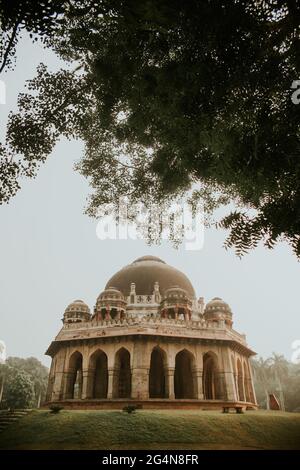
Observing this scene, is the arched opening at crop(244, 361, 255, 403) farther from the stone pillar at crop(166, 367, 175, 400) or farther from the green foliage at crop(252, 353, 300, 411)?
the green foliage at crop(252, 353, 300, 411)

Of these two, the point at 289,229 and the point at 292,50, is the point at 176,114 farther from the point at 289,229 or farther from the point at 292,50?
the point at 289,229

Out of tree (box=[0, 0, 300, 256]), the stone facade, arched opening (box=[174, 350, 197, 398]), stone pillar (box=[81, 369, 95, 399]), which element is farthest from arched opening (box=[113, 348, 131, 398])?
tree (box=[0, 0, 300, 256])

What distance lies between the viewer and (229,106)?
20.1 ft

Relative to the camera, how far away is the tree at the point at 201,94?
4820mm

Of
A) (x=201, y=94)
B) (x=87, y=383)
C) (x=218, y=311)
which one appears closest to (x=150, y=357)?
(x=87, y=383)

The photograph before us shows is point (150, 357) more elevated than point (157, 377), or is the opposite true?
point (150, 357)

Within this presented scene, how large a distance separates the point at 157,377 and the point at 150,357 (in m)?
3.10

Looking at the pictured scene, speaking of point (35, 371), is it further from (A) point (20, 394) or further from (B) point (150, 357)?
(B) point (150, 357)

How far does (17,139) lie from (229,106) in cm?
516

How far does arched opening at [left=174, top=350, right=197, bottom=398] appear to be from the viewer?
21.8 meters

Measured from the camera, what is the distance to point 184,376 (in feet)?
75.3

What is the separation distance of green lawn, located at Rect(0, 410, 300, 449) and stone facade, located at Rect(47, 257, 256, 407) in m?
5.41
